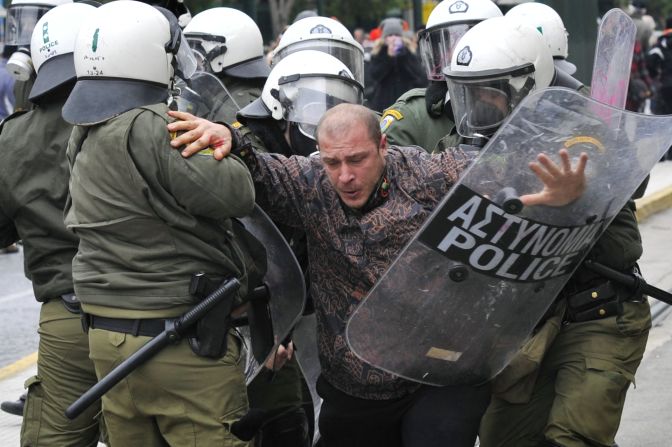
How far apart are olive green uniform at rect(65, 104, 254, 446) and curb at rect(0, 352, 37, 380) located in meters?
3.40

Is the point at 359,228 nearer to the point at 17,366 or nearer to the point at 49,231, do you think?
the point at 49,231

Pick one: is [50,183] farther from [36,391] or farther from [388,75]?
[388,75]

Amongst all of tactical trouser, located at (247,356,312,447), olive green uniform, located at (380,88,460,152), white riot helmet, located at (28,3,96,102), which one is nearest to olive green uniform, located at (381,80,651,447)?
olive green uniform, located at (380,88,460,152)

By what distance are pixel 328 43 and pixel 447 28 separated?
55 centimetres

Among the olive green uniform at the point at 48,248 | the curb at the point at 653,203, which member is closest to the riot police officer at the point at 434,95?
the olive green uniform at the point at 48,248

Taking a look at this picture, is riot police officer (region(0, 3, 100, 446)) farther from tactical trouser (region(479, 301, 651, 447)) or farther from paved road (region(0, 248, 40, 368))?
paved road (region(0, 248, 40, 368))

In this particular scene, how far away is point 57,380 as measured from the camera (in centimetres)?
416

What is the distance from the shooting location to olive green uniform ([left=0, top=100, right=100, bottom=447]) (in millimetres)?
4141

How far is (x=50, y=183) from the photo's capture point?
4.16 meters

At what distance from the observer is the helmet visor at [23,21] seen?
6062 millimetres

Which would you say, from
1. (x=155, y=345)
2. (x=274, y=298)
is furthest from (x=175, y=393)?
(x=274, y=298)

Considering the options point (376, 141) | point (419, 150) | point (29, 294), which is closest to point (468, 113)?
point (419, 150)

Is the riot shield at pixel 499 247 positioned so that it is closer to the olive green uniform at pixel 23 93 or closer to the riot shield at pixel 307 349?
the riot shield at pixel 307 349

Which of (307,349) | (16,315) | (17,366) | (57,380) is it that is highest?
(57,380)
